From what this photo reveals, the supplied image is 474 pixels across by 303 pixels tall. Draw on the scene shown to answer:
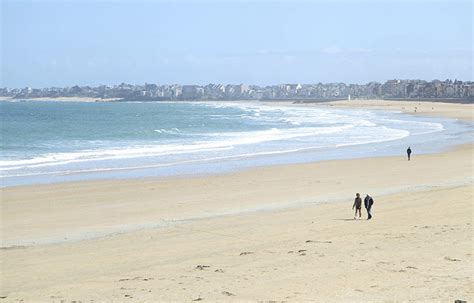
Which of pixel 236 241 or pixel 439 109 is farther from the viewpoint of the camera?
pixel 439 109

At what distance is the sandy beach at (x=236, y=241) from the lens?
9383mm

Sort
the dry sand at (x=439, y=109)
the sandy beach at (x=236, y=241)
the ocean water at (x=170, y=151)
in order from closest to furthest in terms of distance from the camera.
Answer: the sandy beach at (x=236, y=241) < the ocean water at (x=170, y=151) < the dry sand at (x=439, y=109)

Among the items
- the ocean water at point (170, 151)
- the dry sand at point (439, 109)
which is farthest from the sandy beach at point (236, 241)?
the dry sand at point (439, 109)

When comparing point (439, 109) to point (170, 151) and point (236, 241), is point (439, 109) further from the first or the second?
point (236, 241)

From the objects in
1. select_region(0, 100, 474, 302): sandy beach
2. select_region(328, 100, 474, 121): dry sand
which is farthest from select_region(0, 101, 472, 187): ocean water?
select_region(328, 100, 474, 121): dry sand

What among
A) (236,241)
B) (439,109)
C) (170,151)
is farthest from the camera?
(439,109)

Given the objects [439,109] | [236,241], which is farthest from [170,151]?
[439,109]

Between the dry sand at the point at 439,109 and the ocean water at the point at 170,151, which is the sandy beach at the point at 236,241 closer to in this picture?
the ocean water at the point at 170,151

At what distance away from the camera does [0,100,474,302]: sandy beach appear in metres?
9.38

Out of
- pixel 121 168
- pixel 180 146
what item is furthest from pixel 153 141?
pixel 121 168

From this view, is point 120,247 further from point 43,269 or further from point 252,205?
point 252,205

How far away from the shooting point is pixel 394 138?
44.8 metres

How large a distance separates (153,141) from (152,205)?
26.9 metres

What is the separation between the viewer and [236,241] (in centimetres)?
1297
